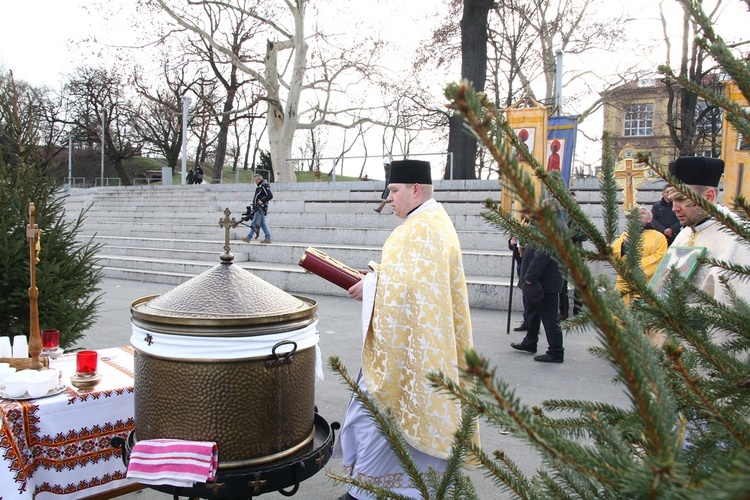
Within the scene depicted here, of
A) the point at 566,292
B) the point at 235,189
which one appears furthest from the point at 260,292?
the point at 235,189

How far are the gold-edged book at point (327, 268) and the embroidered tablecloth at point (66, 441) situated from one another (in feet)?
3.94

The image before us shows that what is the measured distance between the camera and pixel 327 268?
9.38 feet

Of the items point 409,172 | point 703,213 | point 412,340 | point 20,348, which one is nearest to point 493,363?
point 412,340

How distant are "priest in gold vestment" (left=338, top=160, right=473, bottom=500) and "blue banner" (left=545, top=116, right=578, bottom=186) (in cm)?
729

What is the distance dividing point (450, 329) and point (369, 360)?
47 centimetres

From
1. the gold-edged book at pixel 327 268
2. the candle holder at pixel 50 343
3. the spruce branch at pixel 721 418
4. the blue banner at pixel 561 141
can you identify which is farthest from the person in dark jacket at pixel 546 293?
the spruce branch at pixel 721 418

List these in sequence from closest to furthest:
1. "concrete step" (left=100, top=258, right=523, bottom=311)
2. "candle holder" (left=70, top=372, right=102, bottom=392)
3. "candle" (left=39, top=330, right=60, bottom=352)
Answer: "candle holder" (left=70, top=372, right=102, bottom=392)
"candle" (left=39, top=330, right=60, bottom=352)
"concrete step" (left=100, top=258, right=523, bottom=311)

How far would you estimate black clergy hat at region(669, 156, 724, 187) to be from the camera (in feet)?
8.53

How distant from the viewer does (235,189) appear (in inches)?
855

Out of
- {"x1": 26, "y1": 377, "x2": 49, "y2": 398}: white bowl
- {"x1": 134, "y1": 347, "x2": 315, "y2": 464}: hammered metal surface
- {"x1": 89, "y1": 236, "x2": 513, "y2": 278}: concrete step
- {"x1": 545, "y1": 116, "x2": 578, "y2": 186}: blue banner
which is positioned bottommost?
{"x1": 89, "y1": 236, "x2": 513, "y2": 278}: concrete step

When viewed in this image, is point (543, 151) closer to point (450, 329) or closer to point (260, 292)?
point (450, 329)

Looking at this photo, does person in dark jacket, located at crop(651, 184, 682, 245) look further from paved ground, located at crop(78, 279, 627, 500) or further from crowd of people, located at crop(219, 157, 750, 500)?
crowd of people, located at crop(219, 157, 750, 500)

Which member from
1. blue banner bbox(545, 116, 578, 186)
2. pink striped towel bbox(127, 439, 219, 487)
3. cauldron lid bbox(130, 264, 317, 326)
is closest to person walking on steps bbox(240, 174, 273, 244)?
blue banner bbox(545, 116, 578, 186)

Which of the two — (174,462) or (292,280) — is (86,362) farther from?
(292,280)
